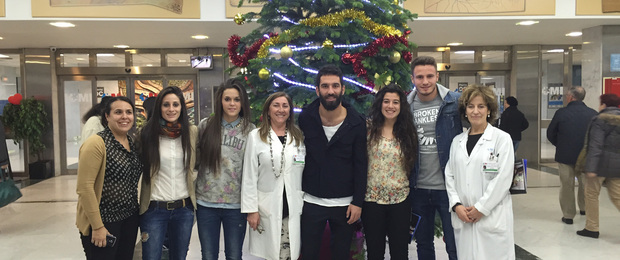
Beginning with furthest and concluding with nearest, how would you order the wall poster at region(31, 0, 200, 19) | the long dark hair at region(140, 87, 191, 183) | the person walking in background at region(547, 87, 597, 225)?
the wall poster at region(31, 0, 200, 19), the person walking in background at region(547, 87, 597, 225), the long dark hair at region(140, 87, 191, 183)

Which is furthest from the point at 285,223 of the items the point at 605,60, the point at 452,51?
the point at 452,51

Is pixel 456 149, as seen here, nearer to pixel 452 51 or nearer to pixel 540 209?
pixel 540 209

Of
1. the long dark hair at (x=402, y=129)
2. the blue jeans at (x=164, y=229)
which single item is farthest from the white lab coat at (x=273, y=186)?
the long dark hair at (x=402, y=129)

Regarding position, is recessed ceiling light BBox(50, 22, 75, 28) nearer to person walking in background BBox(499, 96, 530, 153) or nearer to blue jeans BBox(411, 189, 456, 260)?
blue jeans BBox(411, 189, 456, 260)

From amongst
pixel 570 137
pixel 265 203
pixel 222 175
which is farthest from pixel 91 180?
pixel 570 137

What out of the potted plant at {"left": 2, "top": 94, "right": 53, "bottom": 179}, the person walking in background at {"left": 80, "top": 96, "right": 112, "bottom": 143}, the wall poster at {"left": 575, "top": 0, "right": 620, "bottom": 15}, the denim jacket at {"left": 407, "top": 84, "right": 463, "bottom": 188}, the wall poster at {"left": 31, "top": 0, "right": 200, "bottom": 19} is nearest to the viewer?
the denim jacket at {"left": 407, "top": 84, "right": 463, "bottom": 188}

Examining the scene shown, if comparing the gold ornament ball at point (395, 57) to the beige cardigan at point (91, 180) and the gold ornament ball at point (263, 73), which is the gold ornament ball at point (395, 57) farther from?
the beige cardigan at point (91, 180)

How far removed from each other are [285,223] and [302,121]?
70cm

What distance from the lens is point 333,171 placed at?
107 inches

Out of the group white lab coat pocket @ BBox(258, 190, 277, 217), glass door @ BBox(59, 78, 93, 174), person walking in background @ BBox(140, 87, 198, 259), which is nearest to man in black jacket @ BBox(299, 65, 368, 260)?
white lab coat pocket @ BBox(258, 190, 277, 217)

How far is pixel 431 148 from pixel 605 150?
8.91 ft

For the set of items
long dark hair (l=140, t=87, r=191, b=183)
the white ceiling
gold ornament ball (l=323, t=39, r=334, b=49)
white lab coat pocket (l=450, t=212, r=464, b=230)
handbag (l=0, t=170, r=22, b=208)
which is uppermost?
the white ceiling

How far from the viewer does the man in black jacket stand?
272 cm

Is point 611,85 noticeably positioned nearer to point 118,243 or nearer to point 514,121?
point 514,121
